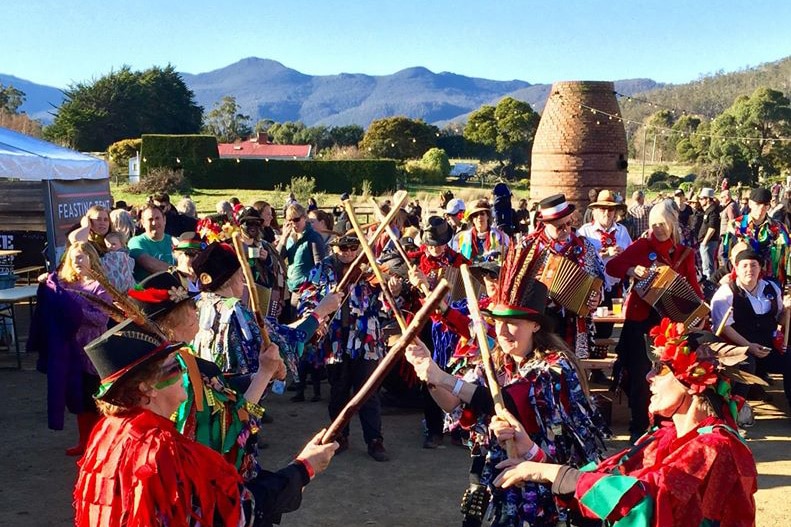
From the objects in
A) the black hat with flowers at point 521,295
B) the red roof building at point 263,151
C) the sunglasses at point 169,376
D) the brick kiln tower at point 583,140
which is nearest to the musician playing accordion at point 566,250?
the black hat with flowers at point 521,295

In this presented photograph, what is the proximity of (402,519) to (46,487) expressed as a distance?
2.81m

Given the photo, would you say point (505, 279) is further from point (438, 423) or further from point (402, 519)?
point (438, 423)

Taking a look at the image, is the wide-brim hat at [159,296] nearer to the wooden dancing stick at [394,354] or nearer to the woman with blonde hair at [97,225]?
the wooden dancing stick at [394,354]

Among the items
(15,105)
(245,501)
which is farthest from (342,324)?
(15,105)

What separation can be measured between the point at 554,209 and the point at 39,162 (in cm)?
675

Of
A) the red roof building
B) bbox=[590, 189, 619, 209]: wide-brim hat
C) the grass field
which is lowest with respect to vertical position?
the grass field

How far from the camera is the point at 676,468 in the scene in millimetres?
3064

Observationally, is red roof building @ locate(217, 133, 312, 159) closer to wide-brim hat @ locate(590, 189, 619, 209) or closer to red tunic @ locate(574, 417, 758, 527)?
wide-brim hat @ locate(590, 189, 619, 209)

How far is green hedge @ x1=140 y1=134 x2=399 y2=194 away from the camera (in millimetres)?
45219

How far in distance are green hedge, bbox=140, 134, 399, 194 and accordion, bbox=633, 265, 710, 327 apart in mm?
38948

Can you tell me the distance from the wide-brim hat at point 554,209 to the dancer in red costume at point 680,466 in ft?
11.8

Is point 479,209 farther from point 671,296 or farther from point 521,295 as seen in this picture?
point 521,295

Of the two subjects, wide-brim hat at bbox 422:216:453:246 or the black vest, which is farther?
wide-brim hat at bbox 422:216:453:246

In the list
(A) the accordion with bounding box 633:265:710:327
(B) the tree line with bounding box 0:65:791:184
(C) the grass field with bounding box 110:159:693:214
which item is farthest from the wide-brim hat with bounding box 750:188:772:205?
(B) the tree line with bounding box 0:65:791:184
